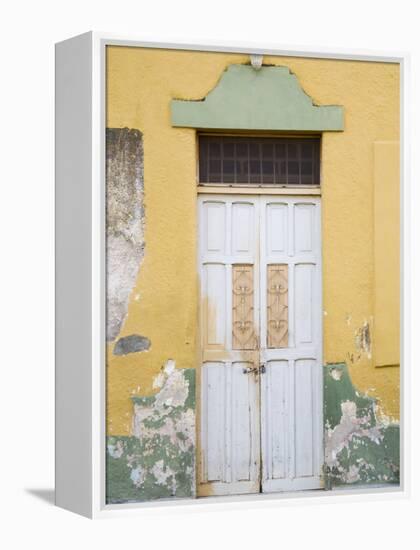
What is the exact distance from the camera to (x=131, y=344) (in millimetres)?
9812

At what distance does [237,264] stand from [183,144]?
1.22 meters

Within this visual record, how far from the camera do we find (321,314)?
10430mm

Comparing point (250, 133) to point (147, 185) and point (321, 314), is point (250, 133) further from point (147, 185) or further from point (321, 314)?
point (321, 314)

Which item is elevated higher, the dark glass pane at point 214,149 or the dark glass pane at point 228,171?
the dark glass pane at point 214,149

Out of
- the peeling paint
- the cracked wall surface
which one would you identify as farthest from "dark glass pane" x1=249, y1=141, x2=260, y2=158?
the peeling paint

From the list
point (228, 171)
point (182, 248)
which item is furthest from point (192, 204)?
point (228, 171)

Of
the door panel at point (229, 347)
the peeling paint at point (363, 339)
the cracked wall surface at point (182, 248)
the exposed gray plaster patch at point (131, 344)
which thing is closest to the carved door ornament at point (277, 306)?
the door panel at point (229, 347)

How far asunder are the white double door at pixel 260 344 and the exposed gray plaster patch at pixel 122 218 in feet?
2.26

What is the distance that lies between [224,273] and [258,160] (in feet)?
3.60

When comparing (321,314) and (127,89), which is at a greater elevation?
(127,89)

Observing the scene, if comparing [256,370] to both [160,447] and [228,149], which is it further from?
[228,149]

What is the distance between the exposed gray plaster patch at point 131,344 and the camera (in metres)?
9.78

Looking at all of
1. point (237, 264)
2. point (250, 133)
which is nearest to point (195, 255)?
point (237, 264)

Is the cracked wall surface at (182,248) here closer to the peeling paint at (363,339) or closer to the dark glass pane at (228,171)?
the peeling paint at (363,339)
